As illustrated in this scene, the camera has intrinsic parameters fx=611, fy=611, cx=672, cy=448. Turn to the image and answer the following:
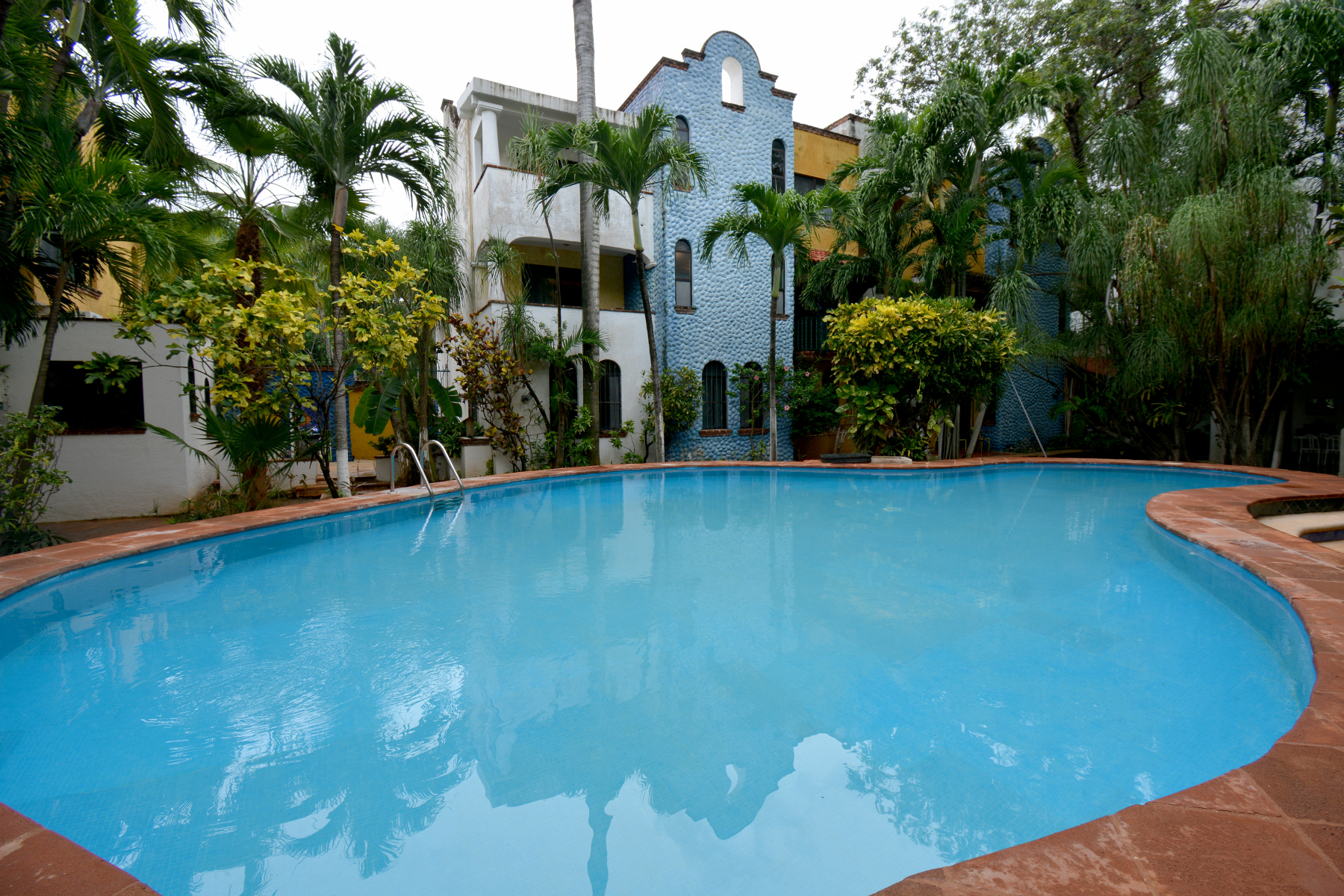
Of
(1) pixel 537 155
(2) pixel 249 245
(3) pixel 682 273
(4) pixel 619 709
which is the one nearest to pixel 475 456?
(2) pixel 249 245

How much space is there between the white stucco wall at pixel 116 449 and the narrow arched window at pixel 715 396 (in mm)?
10162

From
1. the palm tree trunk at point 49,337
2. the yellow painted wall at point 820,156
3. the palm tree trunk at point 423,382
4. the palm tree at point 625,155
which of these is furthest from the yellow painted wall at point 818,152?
the palm tree trunk at point 49,337

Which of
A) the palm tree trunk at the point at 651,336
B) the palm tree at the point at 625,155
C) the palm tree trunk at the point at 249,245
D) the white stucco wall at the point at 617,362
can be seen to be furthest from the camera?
the white stucco wall at the point at 617,362

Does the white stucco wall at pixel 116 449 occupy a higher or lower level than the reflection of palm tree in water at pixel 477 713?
higher

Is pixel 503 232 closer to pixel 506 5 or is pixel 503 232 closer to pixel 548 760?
pixel 506 5

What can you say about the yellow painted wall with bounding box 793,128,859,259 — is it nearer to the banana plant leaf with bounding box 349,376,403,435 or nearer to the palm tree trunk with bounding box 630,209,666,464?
the palm tree trunk with bounding box 630,209,666,464

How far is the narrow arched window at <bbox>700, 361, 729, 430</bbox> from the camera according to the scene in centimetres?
1525

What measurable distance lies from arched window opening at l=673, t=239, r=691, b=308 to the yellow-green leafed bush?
4116 mm

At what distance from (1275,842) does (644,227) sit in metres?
14.1

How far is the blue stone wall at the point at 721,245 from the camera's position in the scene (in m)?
14.7

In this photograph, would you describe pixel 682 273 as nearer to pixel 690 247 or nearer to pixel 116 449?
pixel 690 247

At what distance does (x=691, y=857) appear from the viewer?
1950 millimetres

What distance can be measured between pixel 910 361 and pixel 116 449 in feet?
42.2

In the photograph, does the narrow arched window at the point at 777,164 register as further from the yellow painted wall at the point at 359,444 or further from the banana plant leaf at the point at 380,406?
the yellow painted wall at the point at 359,444
